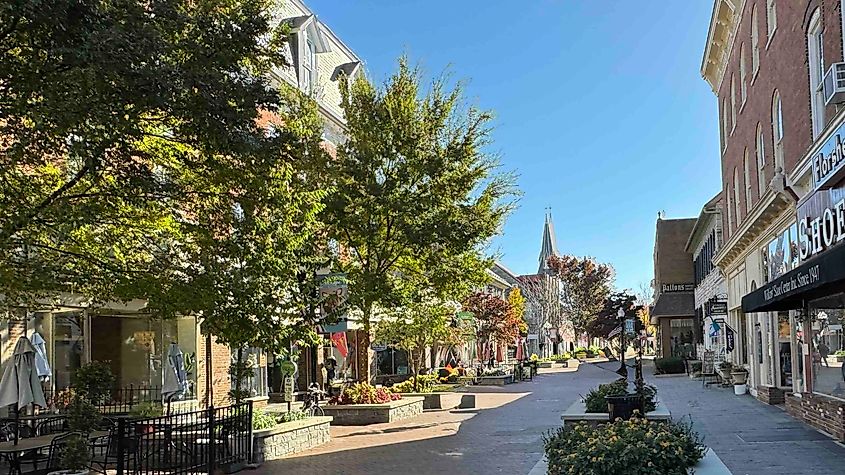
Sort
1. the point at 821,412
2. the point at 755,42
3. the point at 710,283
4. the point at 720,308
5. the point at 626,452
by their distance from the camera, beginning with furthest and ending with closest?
1. the point at 710,283
2. the point at 720,308
3. the point at 755,42
4. the point at 821,412
5. the point at 626,452

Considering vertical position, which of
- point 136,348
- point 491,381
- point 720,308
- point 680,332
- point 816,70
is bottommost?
point 491,381

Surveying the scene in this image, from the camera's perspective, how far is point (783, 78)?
19906 millimetres

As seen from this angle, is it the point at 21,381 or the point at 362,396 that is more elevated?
the point at 21,381

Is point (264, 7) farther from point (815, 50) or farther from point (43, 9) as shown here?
point (815, 50)

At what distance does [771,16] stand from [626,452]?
16954 mm

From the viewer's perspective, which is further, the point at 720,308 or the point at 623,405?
the point at 720,308

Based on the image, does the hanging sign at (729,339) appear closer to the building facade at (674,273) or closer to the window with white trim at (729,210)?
the window with white trim at (729,210)

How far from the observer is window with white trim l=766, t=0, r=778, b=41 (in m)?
20.8

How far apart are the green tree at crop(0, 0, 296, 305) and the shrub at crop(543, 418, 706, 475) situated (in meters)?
4.71

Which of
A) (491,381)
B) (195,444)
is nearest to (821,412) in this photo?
(195,444)

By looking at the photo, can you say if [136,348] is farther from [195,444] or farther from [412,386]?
[412,386]

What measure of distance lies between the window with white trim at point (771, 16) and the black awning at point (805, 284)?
6.91 metres

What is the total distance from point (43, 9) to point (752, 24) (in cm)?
2181

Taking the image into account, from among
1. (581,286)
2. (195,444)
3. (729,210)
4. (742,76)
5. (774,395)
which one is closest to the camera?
(195,444)
